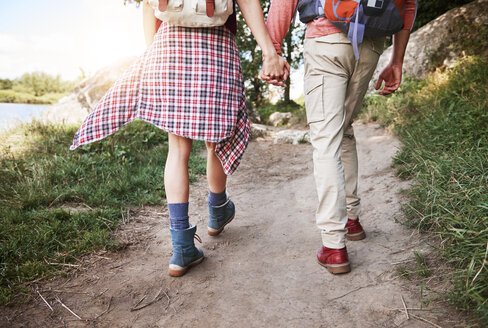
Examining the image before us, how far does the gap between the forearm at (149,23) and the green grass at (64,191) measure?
53.4 inches

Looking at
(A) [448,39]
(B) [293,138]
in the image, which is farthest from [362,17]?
(A) [448,39]

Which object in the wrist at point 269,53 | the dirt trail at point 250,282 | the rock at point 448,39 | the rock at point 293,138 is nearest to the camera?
the dirt trail at point 250,282

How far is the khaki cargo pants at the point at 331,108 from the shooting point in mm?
1810

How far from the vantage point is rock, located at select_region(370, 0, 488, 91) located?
552 centimetres

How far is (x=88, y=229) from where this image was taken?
2459 millimetres

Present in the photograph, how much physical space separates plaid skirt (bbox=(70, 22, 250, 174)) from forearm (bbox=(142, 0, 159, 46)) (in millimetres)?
122

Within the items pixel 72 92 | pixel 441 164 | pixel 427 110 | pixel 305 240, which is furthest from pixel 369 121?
pixel 72 92

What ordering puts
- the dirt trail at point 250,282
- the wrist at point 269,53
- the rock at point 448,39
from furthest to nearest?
the rock at point 448,39 < the wrist at point 269,53 < the dirt trail at point 250,282

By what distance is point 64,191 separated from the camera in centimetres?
297

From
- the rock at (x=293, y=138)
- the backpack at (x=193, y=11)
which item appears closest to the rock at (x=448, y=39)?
the rock at (x=293, y=138)

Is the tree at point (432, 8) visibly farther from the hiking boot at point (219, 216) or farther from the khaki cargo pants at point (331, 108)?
the hiking boot at point (219, 216)

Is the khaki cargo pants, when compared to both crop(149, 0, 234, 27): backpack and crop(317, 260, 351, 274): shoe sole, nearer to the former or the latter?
crop(317, 260, 351, 274): shoe sole

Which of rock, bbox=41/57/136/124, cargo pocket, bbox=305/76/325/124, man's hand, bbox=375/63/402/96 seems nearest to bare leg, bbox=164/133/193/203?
cargo pocket, bbox=305/76/325/124

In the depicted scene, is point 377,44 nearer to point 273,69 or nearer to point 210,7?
point 273,69
